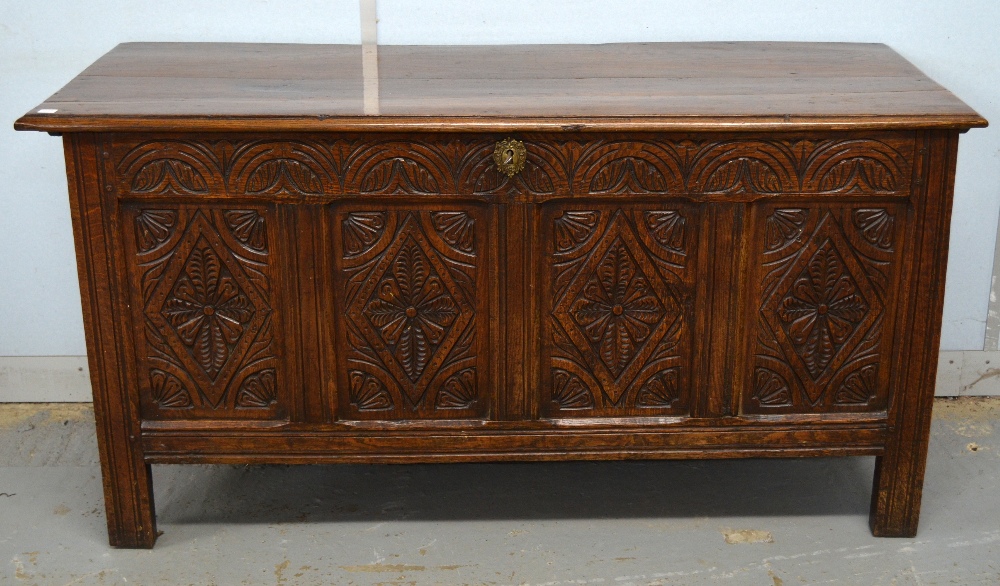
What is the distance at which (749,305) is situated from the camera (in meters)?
2.47

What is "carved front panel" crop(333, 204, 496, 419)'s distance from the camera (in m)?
2.39

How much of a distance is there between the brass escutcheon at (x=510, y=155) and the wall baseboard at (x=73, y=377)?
1.48 meters

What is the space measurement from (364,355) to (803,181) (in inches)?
36.6

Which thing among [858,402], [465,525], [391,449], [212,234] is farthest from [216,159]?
[858,402]

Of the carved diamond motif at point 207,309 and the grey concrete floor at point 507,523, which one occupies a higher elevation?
the carved diamond motif at point 207,309

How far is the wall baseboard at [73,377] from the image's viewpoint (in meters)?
3.24

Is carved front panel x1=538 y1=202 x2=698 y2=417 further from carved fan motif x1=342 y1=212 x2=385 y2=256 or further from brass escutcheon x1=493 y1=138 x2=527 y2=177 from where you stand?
carved fan motif x1=342 y1=212 x2=385 y2=256

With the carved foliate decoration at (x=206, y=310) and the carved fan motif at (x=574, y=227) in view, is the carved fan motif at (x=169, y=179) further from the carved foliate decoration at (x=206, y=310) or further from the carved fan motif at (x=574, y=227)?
the carved fan motif at (x=574, y=227)

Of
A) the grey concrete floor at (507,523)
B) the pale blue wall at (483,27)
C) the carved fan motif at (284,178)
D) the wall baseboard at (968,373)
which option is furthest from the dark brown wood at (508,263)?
the wall baseboard at (968,373)

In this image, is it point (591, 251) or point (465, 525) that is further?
point (465, 525)

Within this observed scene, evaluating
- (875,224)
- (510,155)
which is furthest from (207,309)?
(875,224)

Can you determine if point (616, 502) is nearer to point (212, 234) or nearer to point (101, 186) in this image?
point (212, 234)

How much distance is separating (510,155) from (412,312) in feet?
1.26

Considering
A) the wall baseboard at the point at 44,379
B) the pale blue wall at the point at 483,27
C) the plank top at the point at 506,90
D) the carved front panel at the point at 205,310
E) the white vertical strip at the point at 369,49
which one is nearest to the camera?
the plank top at the point at 506,90
